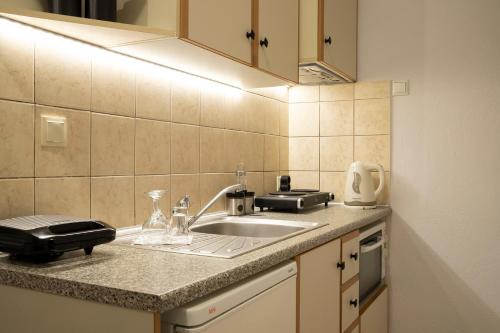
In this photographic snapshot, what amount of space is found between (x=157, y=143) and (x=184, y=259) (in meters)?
0.69

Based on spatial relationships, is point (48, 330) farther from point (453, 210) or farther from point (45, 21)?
point (453, 210)

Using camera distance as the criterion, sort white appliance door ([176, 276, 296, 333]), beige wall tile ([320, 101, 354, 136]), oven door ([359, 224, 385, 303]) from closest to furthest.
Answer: white appliance door ([176, 276, 296, 333]) → oven door ([359, 224, 385, 303]) → beige wall tile ([320, 101, 354, 136])

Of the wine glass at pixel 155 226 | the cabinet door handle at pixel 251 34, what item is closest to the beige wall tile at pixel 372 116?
the cabinet door handle at pixel 251 34

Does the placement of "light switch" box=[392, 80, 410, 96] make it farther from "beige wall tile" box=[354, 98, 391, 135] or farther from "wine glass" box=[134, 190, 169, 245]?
"wine glass" box=[134, 190, 169, 245]

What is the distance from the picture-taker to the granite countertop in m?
0.85

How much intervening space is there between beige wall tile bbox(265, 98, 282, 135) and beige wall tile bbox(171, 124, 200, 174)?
704 mm

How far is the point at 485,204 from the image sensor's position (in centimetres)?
231

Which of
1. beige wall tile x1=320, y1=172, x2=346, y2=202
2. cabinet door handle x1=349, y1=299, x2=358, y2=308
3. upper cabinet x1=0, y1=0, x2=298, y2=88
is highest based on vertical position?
upper cabinet x1=0, y1=0, x2=298, y2=88

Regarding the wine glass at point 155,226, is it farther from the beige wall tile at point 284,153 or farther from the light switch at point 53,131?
the beige wall tile at point 284,153

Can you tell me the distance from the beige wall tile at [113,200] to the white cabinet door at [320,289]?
0.63m

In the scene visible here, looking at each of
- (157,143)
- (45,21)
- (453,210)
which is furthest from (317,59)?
(45,21)

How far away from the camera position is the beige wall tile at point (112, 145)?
56.4 inches

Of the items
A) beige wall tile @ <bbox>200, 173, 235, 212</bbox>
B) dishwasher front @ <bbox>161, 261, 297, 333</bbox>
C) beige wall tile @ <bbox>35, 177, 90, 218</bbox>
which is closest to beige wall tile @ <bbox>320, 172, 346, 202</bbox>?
beige wall tile @ <bbox>200, 173, 235, 212</bbox>

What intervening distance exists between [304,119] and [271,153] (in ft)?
1.15
